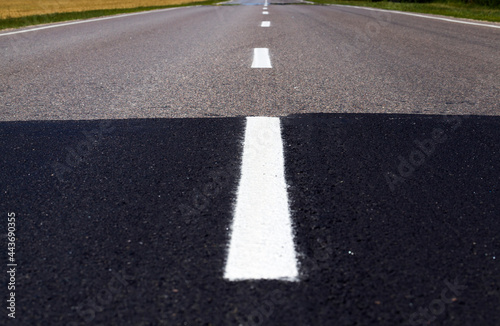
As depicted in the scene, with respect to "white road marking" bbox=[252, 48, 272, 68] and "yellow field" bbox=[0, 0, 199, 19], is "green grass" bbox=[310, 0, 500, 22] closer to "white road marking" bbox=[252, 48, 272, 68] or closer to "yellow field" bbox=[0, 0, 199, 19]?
"white road marking" bbox=[252, 48, 272, 68]

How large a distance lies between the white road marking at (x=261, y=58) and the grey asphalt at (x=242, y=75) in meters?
0.11

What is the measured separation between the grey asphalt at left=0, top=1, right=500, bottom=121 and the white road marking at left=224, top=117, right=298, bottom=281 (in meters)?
1.12

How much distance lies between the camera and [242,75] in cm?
553

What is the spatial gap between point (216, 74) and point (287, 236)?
157 inches

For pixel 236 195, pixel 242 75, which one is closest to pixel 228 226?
pixel 236 195

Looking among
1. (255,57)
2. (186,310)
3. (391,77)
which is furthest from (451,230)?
(255,57)

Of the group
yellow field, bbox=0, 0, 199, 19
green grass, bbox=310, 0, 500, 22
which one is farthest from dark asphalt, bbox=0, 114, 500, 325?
yellow field, bbox=0, 0, 199, 19

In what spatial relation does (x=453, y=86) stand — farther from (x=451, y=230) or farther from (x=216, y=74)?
(x=451, y=230)

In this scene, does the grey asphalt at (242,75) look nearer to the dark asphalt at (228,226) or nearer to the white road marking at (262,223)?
the dark asphalt at (228,226)

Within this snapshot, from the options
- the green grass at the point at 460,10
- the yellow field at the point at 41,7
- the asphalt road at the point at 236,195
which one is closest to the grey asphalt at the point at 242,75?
the asphalt road at the point at 236,195

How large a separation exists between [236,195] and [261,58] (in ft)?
16.2

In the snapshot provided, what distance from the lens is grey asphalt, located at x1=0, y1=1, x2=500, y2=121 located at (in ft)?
13.2

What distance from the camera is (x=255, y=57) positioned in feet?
23.1

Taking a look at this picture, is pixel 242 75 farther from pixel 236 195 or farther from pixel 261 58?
pixel 236 195
